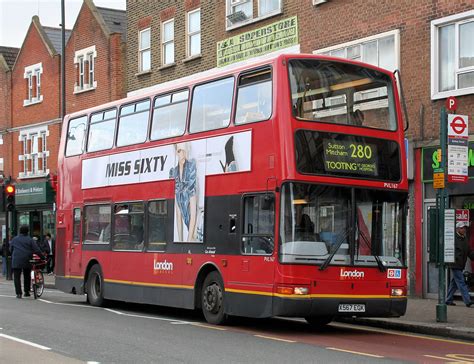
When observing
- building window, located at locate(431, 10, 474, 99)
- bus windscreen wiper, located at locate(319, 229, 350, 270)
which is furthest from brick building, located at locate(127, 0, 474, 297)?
bus windscreen wiper, located at locate(319, 229, 350, 270)

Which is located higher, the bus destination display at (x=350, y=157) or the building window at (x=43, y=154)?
the building window at (x=43, y=154)

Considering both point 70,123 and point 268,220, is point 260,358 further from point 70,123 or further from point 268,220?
point 70,123

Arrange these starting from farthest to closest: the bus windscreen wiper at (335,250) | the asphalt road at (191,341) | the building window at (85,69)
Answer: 1. the building window at (85,69)
2. the bus windscreen wiper at (335,250)
3. the asphalt road at (191,341)

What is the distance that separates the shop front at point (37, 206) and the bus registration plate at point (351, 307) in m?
25.2

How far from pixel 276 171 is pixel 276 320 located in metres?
4.11

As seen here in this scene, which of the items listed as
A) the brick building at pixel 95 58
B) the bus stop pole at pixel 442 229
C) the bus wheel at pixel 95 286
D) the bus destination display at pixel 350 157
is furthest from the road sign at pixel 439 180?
the brick building at pixel 95 58

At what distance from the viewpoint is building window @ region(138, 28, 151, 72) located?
30.7 meters

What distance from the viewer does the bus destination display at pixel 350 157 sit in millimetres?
13398

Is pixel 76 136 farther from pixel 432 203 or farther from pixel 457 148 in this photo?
pixel 457 148

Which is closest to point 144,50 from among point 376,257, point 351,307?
point 376,257

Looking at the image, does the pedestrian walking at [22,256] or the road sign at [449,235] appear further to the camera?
the pedestrian walking at [22,256]

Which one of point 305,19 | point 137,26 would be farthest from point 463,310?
point 137,26

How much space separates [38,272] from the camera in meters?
21.2

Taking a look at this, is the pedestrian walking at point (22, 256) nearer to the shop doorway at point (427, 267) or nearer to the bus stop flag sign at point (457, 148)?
the shop doorway at point (427, 267)
